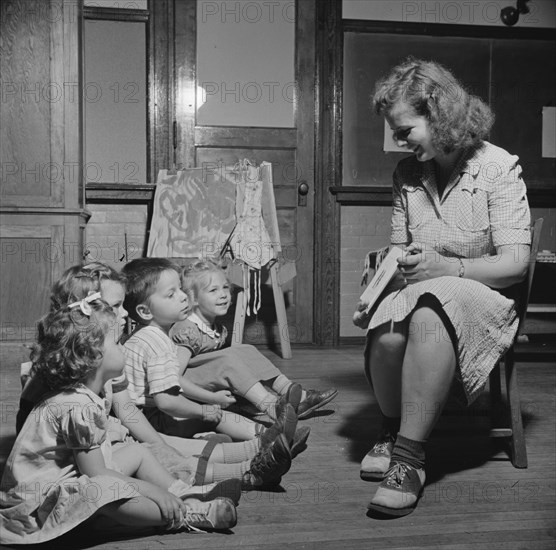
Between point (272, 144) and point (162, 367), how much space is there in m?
2.88

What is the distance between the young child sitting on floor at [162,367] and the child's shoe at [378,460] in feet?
0.77

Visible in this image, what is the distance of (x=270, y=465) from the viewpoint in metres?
2.02

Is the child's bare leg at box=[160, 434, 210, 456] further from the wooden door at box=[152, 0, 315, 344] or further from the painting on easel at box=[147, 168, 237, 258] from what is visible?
the wooden door at box=[152, 0, 315, 344]

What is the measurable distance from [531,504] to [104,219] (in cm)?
340

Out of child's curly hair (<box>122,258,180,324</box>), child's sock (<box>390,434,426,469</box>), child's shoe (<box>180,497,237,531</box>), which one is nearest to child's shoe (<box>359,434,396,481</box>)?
child's sock (<box>390,434,426,469</box>)

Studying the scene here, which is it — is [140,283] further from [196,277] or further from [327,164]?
[327,164]

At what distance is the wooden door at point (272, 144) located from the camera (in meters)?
4.82

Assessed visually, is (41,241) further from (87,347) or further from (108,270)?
(87,347)

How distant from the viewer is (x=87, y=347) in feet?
5.65

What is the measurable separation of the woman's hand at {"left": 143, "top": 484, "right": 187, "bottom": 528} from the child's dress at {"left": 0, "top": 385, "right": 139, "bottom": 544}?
6cm

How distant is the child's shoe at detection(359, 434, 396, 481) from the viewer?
220cm

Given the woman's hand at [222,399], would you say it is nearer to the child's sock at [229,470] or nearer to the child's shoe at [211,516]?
the child's sock at [229,470]

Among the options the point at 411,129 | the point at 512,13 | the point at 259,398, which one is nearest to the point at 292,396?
the point at 259,398

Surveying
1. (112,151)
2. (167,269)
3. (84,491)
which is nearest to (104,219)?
(112,151)
